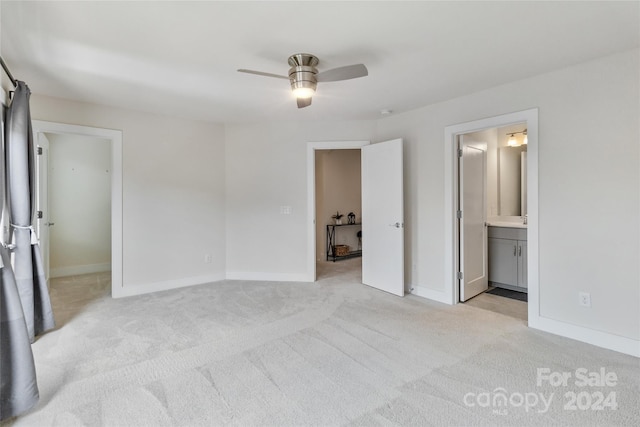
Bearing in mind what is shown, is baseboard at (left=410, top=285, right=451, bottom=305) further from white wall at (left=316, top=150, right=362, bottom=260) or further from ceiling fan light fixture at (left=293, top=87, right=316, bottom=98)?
ceiling fan light fixture at (left=293, top=87, right=316, bottom=98)

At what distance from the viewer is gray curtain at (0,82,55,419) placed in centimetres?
174

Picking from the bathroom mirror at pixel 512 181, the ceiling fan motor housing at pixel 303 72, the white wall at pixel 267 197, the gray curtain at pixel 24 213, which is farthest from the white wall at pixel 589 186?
the gray curtain at pixel 24 213

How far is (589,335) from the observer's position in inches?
102

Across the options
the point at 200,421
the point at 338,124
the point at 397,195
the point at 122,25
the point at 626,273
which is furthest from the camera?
the point at 338,124

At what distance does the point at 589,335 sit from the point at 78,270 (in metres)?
6.62

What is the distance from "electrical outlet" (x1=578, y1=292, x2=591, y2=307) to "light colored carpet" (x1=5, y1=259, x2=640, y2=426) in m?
0.33

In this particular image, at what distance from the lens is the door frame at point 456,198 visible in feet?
9.44

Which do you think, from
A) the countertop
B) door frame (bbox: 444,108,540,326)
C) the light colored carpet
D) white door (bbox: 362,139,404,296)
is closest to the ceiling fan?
door frame (bbox: 444,108,540,326)

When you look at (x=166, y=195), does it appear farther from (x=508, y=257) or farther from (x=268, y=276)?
(x=508, y=257)

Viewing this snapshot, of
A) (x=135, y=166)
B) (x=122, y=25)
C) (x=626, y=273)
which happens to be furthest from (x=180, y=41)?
(x=626, y=273)

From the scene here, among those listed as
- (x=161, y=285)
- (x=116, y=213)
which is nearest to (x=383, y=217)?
(x=161, y=285)

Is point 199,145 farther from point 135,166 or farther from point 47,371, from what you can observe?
point 47,371

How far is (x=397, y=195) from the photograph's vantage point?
12.7ft

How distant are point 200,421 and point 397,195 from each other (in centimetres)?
302
